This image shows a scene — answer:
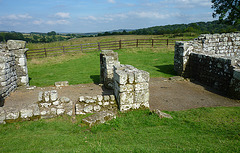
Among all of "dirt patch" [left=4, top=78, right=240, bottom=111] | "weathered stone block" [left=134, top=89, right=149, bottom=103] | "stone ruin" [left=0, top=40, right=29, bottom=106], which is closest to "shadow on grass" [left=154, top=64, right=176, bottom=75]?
"dirt patch" [left=4, top=78, right=240, bottom=111]

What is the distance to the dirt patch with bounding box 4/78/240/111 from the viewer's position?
8.43 m

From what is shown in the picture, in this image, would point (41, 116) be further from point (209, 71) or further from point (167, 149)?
point (209, 71)

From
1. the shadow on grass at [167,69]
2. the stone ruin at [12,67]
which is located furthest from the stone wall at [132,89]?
the shadow on grass at [167,69]

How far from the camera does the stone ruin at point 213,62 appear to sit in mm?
9398

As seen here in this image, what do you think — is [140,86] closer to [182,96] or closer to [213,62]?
[182,96]

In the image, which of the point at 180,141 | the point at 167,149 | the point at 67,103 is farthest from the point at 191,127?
the point at 67,103

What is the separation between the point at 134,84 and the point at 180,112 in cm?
232

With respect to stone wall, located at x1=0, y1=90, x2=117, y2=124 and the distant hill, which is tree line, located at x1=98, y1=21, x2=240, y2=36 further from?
stone wall, located at x1=0, y1=90, x2=117, y2=124

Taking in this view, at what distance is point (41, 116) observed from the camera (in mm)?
6762

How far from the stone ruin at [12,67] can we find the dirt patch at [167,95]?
0.62 metres

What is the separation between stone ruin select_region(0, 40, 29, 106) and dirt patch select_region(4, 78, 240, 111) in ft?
2.03

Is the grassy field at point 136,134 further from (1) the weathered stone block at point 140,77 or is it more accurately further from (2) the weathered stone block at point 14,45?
(2) the weathered stone block at point 14,45

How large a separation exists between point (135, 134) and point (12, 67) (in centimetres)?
936

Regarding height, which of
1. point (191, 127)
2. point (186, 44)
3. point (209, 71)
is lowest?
point (191, 127)
